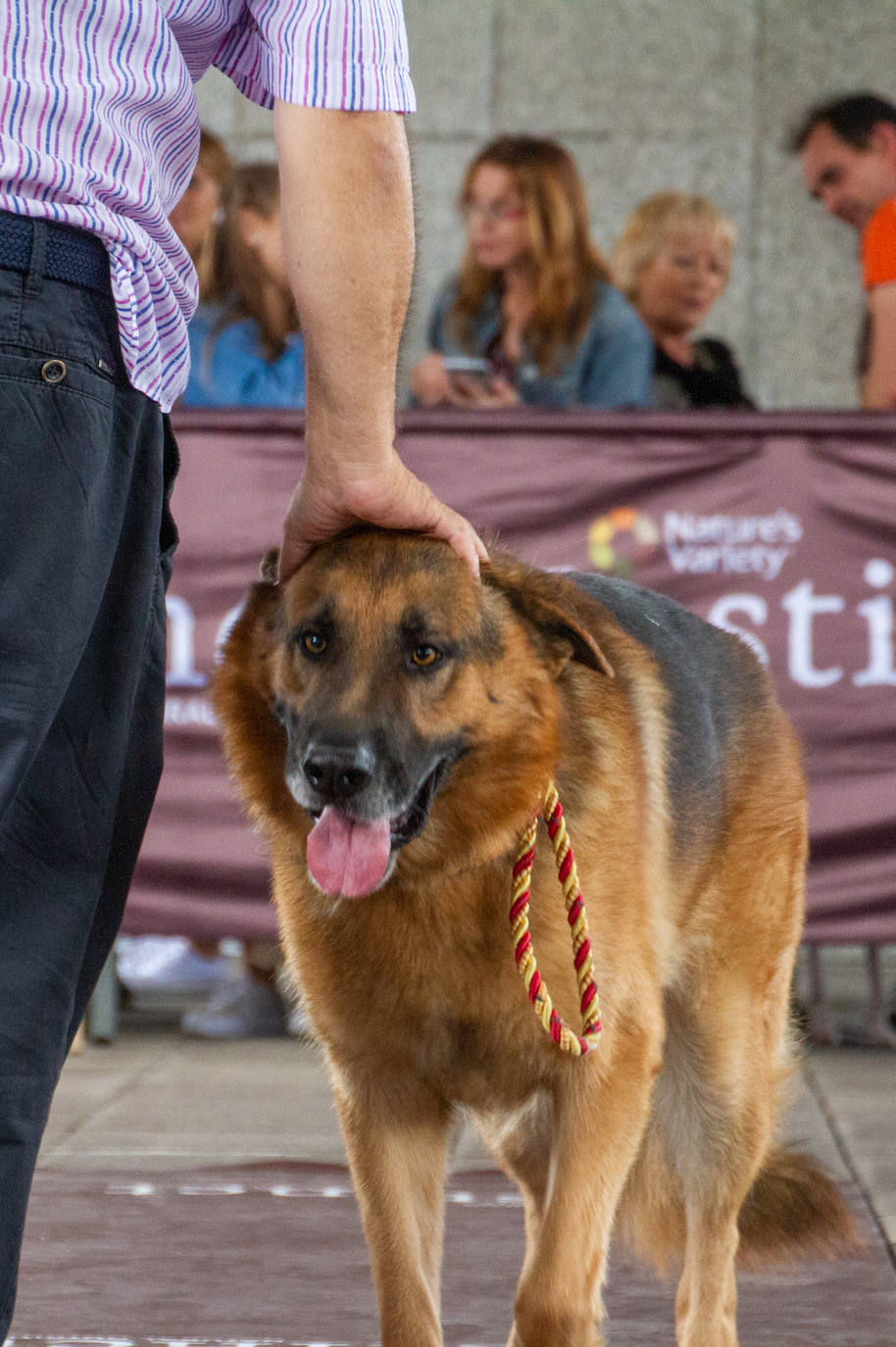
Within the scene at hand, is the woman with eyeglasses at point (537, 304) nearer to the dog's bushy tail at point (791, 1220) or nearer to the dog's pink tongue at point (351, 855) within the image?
the dog's bushy tail at point (791, 1220)

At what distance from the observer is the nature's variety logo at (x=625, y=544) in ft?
18.1

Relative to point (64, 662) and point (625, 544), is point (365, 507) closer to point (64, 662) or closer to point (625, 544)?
point (64, 662)

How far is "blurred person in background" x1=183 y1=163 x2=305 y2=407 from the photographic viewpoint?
19.3 ft

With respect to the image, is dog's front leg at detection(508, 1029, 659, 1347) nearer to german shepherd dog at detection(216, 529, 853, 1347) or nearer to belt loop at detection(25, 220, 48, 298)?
german shepherd dog at detection(216, 529, 853, 1347)

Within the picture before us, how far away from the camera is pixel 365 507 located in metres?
2.19

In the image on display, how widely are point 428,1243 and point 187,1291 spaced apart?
673mm

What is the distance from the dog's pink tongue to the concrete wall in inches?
251

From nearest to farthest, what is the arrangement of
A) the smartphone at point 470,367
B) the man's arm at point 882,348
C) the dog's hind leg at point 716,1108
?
the dog's hind leg at point 716,1108 < the man's arm at point 882,348 < the smartphone at point 470,367

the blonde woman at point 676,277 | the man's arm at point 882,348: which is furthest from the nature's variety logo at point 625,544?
the man's arm at point 882,348

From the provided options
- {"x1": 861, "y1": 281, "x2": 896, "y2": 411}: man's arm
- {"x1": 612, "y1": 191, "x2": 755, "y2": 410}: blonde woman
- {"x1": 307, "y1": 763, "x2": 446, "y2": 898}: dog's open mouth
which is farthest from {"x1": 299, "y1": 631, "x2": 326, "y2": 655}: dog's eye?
{"x1": 612, "y1": 191, "x2": 755, "y2": 410}: blonde woman

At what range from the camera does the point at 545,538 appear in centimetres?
556

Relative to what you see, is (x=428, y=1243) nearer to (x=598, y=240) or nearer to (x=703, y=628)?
(x=703, y=628)

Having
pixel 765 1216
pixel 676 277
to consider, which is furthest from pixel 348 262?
pixel 676 277

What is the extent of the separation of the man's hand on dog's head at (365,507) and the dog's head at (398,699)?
111mm
